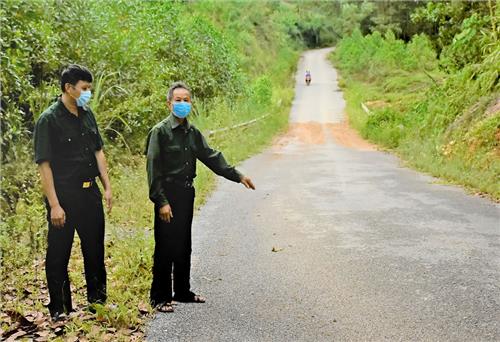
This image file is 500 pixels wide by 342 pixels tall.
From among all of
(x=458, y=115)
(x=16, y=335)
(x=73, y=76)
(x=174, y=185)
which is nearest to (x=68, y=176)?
(x=73, y=76)

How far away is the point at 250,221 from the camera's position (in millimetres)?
8602

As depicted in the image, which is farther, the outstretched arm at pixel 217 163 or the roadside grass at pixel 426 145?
the roadside grass at pixel 426 145

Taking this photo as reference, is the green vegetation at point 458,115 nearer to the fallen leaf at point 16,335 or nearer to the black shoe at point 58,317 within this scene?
the black shoe at point 58,317

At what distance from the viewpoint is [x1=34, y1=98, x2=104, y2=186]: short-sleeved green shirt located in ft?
13.9

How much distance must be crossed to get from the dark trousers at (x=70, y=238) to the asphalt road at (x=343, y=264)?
2.44ft

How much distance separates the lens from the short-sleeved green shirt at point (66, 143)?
424 centimetres

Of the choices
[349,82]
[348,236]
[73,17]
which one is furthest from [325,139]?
[349,82]

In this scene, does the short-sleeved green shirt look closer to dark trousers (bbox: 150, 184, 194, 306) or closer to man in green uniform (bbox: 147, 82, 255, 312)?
man in green uniform (bbox: 147, 82, 255, 312)

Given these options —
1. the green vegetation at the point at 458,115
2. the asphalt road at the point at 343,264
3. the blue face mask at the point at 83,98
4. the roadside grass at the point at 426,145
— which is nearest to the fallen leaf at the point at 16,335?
the asphalt road at the point at 343,264

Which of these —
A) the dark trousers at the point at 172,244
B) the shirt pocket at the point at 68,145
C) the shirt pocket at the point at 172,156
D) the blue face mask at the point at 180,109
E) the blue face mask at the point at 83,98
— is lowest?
the dark trousers at the point at 172,244

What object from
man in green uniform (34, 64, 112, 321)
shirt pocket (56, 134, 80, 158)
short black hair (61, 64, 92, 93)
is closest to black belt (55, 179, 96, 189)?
man in green uniform (34, 64, 112, 321)

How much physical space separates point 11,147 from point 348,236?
4796 millimetres

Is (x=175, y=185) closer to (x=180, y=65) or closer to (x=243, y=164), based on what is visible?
(x=243, y=164)

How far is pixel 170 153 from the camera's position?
15.6 ft
